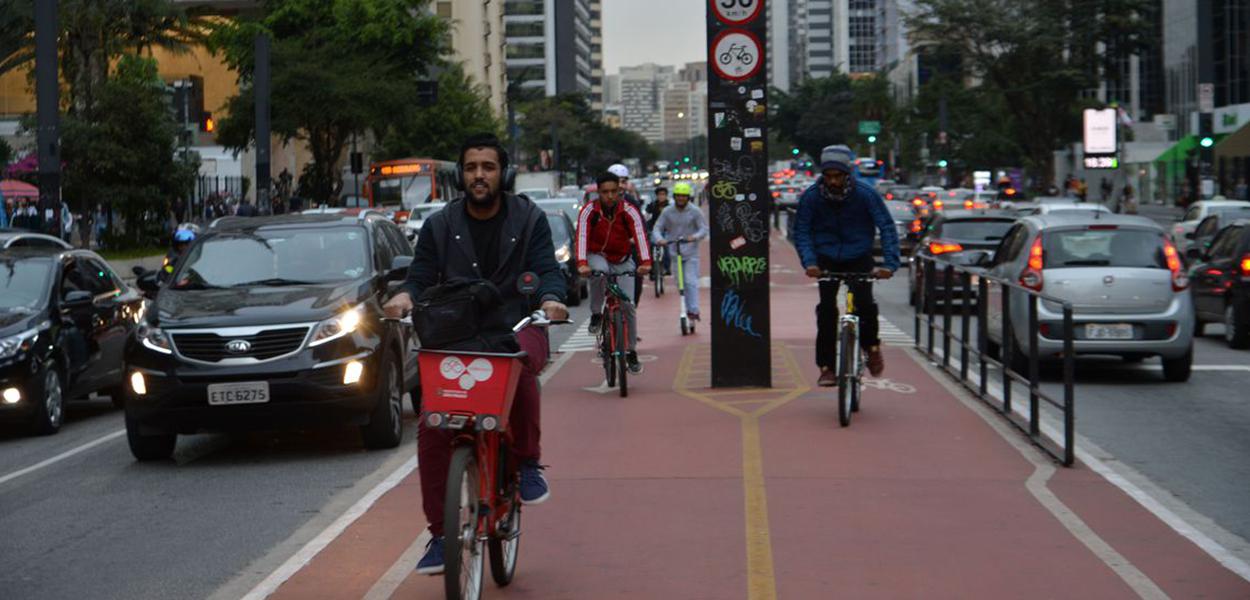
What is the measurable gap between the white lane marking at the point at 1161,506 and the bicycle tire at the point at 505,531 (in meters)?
3.15

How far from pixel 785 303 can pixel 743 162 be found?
13646mm

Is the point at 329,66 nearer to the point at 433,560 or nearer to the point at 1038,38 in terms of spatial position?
the point at 1038,38

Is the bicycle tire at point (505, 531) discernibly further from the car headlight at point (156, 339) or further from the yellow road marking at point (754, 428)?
the car headlight at point (156, 339)

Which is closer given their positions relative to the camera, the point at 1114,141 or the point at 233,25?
the point at 1114,141

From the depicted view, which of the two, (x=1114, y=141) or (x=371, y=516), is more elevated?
(x=1114, y=141)

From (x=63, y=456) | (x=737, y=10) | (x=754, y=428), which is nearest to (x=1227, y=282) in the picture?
(x=737, y=10)

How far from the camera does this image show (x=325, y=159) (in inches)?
2660

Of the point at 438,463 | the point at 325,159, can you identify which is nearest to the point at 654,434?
the point at 438,463

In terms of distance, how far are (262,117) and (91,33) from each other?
7789mm

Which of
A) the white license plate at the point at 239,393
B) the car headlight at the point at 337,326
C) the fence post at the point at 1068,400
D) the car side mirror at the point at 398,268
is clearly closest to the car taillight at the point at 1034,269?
the fence post at the point at 1068,400

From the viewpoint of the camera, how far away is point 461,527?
634 cm

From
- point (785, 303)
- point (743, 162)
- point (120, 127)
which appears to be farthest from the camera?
point (120, 127)

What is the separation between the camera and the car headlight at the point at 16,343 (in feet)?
45.4

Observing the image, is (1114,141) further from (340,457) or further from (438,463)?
(438,463)
